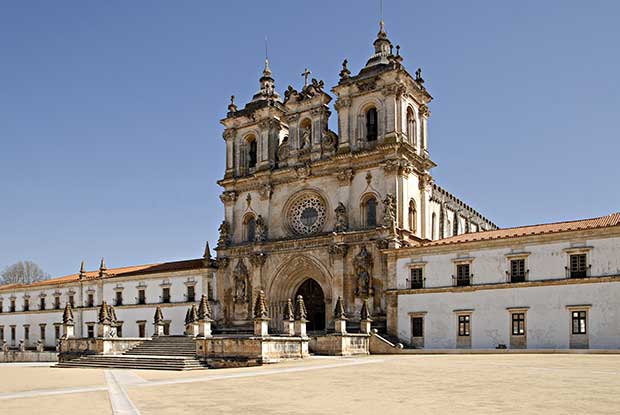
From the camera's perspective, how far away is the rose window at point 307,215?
4791cm

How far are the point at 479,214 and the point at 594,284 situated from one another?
29.7 metres

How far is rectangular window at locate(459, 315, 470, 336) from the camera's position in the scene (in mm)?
37906

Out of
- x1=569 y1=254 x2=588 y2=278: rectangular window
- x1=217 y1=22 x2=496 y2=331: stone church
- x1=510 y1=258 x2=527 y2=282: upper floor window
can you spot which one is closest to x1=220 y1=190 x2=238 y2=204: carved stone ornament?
x1=217 y1=22 x2=496 y2=331: stone church

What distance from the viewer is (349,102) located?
155 feet

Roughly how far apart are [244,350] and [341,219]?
17.2 m

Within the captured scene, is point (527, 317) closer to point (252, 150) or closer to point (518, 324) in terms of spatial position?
point (518, 324)

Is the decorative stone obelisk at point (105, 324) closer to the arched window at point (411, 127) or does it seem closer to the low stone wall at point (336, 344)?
the low stone wall at point (336, 344)

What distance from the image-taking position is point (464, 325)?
38.0m

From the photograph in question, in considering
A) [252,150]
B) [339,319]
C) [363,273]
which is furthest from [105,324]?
[252,150]

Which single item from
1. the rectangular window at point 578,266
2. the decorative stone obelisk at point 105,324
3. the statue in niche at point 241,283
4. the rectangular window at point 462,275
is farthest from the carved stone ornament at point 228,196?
the rectangular window at point 578,266

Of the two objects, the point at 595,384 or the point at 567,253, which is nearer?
the point at 595,384

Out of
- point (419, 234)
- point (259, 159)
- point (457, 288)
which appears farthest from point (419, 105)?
point (457, 288)

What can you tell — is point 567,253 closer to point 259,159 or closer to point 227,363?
point 227,363

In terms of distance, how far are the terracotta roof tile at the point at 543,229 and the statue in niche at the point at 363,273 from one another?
5088 millimetres
